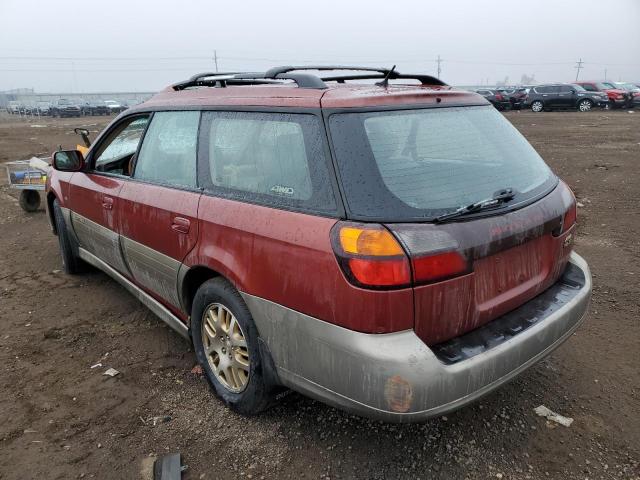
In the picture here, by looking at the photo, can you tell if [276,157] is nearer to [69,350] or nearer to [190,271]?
[190,271]

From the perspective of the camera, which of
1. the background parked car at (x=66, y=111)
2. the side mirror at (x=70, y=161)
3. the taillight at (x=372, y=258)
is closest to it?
the taillight at (x=372, y=258)

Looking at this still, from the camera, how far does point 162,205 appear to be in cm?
299

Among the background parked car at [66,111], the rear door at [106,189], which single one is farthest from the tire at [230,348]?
the background parked car at [66,111]

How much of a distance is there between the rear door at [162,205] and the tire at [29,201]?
5.32 meters

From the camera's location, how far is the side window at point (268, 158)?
7.14ft

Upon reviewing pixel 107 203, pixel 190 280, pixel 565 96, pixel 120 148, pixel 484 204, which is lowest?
pixel 565 96

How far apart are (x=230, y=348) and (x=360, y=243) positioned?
44.9 inches

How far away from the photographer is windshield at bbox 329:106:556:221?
2.04 m

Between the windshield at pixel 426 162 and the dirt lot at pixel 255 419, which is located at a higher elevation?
the windshield at pixel 426 162

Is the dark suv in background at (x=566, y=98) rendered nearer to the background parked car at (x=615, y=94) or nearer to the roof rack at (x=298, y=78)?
the background parked car at (x=615, y=94)

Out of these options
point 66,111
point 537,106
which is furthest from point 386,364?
point 66,111

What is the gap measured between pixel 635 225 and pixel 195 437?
5.81m

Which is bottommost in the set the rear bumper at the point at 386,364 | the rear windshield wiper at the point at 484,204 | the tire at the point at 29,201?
the tire at the point at 29,201

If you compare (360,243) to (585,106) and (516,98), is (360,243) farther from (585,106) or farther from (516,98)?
(516,98)
